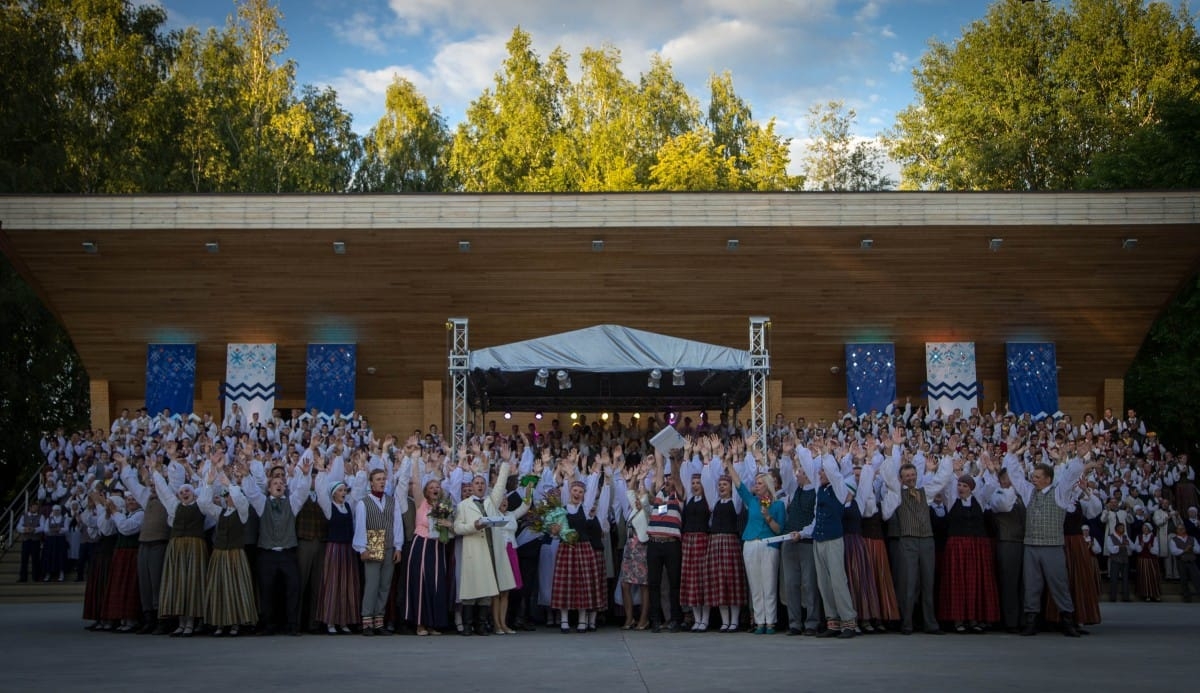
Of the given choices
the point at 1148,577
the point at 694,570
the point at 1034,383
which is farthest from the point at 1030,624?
the point at 1034,383

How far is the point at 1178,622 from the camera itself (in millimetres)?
12852

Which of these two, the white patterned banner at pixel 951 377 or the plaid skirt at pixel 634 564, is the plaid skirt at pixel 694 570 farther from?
the white patterned banner at pixel 951 377

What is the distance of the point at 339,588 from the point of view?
11633mm

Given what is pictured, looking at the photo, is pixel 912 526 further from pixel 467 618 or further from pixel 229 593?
pixel 229 593

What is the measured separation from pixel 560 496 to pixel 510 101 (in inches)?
1091

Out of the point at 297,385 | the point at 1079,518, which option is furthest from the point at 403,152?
the point at 1079,518

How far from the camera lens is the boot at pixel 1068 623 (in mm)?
11131

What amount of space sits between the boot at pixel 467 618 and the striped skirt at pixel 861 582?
357 centimetres

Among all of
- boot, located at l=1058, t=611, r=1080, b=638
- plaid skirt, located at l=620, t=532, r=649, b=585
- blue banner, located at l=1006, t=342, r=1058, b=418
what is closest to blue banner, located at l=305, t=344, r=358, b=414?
blue banner, located at l=1006, t=342, r=1058, b=418

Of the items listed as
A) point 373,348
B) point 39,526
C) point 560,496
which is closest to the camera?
point 560,496

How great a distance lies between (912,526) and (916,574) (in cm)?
44

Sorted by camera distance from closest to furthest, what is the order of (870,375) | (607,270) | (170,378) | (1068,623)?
(1068,623)
(607,270)
(170,378)
(870,375)

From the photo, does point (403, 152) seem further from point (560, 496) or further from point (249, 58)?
point (560, 496)

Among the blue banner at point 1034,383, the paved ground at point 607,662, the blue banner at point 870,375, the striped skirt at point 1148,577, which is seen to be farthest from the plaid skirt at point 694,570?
the blue banner at point 1034,383
